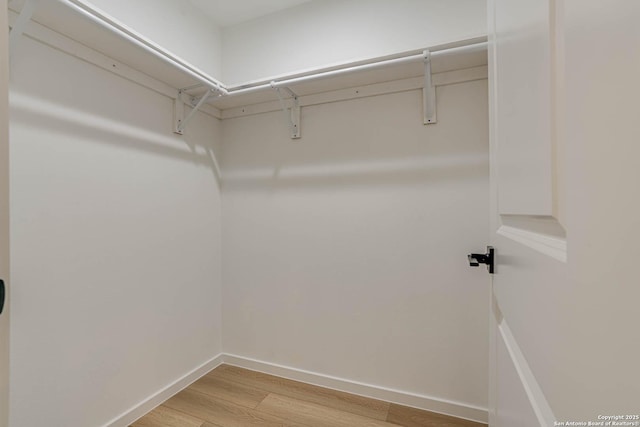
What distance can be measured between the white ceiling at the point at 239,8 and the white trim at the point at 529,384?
194 cm

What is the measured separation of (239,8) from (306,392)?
237 centimetres

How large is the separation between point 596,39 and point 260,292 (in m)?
1.83

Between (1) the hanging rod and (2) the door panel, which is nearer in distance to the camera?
(2) the door panel

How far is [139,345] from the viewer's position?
138 centimetres

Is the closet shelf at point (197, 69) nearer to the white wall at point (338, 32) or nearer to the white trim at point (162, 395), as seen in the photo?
the white wall at point (338, 32)

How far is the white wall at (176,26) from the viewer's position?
1275 millimetres

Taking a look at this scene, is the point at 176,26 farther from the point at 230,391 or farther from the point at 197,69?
the point at 230,391

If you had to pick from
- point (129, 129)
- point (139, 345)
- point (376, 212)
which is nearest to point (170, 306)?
point (139, 345)

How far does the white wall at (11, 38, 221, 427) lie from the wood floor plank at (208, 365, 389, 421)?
0.28 metres

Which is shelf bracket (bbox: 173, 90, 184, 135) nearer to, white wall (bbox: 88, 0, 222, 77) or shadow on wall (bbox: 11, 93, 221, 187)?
shadow on wall (bbox: 11, 93, 221, 187)

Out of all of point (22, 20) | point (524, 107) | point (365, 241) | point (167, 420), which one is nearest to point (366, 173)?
point (365, 241)

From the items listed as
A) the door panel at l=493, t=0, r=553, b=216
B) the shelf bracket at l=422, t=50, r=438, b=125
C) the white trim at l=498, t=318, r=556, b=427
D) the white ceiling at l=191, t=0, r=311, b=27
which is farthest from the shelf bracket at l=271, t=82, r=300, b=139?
the white trim at l=498, t=318, r=556, b=427

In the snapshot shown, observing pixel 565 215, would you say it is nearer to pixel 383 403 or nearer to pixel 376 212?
pixel 376 212

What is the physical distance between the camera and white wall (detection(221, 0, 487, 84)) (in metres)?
1.34
